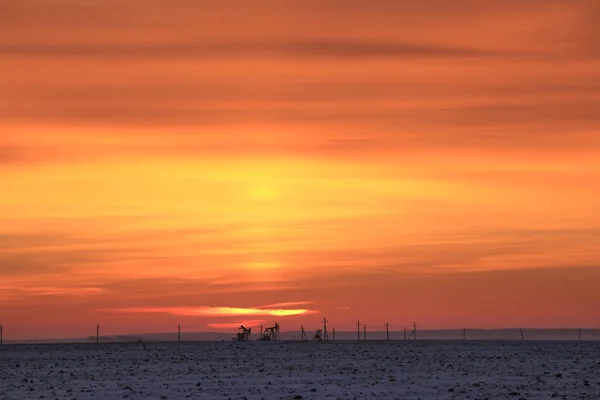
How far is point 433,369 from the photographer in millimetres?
99062

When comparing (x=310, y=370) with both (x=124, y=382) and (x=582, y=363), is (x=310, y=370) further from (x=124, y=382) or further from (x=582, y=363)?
(x=582, y=363)

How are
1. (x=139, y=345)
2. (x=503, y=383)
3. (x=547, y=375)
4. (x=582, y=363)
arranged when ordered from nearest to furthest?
(x=503, y=383) < (x=547, y=375) < (x=582, y=363) < (x=139, y=345)

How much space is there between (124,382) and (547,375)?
3529 cm

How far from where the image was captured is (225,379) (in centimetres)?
8681

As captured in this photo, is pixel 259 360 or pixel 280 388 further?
pixel 259 360

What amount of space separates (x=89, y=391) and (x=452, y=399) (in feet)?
85.4

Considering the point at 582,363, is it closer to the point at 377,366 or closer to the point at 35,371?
the point at 377,366

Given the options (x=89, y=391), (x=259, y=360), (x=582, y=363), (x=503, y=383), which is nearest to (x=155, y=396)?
(x=89, y=391)

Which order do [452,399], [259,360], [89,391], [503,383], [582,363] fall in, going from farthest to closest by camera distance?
[259,360]
[582,363]
[503,383]
[89,391]
[452,399]

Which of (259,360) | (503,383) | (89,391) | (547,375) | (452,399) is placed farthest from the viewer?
(259,360)

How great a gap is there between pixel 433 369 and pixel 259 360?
27.8m

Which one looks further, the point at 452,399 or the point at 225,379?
the point at 225,379

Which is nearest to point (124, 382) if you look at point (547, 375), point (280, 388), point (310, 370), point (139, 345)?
point (280, 388)

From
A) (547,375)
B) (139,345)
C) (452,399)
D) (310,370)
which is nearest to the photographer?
(452,399)
